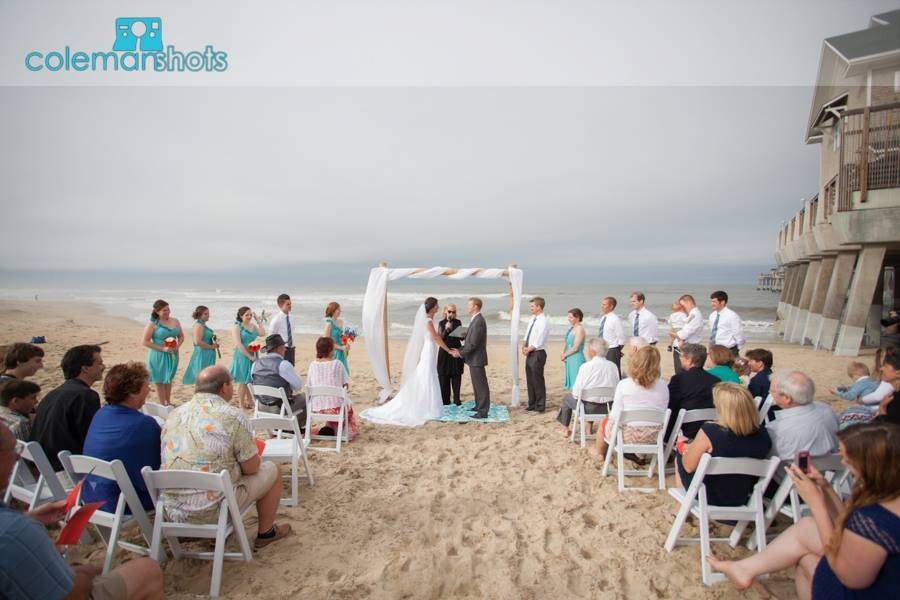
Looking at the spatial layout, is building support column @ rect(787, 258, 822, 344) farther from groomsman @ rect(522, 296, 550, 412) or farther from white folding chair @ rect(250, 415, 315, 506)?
Answer: white folding chair @ rect(250, 415, 315, 506)

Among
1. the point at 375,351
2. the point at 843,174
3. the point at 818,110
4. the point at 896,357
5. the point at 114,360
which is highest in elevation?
the point at 818,110

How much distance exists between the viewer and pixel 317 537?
339 centimetres

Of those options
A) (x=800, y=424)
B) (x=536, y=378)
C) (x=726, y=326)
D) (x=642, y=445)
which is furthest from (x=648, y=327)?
(x=800, y=424)

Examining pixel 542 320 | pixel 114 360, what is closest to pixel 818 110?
pixel 542 320

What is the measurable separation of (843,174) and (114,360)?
62.6 ft

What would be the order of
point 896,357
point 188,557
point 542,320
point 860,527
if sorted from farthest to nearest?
point 542,320
point 896,357
point 188,557
point 860,527

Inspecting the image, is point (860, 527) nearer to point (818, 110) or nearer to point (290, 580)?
point (290, 580)

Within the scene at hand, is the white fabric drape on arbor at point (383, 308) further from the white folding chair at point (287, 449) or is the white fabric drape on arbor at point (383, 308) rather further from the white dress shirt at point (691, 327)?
the white folding chair at point (287, 449)

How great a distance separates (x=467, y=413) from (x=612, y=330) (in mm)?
2699

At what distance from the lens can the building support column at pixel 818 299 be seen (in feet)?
46.4

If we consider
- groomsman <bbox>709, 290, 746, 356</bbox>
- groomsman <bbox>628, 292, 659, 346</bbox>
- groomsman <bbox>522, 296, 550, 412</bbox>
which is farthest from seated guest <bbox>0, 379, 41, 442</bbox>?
groomsman <bbox>709, 290, 746, 356</bbox>

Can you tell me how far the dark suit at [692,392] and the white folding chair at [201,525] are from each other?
12.9ft

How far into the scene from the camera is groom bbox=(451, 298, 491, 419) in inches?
265

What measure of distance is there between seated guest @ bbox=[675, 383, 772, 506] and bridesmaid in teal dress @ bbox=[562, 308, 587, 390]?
139 inches
